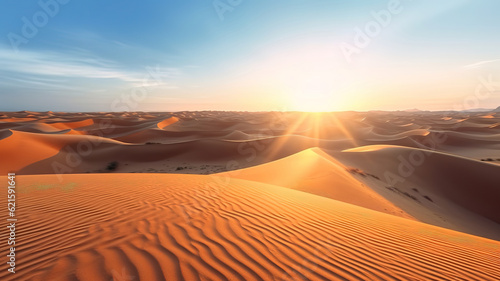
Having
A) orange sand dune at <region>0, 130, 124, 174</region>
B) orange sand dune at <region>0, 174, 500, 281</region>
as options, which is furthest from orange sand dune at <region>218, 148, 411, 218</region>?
orange sand dune at <region>0, 130, 124, 174</region>

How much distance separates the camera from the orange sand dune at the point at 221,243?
2.42 m

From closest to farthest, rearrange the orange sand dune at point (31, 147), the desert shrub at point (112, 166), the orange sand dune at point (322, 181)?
the orange sand dune at point (322, 181), the orange sand dune at point (31, 147), the desert shrub at point (112, 166)

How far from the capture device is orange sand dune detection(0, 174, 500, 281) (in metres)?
2.42

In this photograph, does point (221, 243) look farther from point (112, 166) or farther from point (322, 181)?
point (112, 166)

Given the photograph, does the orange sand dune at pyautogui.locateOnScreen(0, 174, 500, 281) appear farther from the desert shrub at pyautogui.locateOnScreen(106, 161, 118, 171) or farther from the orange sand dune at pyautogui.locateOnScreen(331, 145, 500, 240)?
the desert shrub at pyautogui.locateOnScreen(106, 161, 118, 171)

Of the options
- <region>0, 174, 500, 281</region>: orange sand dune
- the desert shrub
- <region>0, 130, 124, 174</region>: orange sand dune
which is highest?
<region>0, 174, 500, 281</region>: orange sand dune

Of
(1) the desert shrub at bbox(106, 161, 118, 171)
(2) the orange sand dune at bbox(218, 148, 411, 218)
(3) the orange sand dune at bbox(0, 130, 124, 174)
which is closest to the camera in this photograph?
→ (2) the orange sand dune at bbox(218, 148, 411, 218)

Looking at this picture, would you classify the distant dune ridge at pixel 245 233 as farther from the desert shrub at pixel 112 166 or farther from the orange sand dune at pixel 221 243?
the desert shrub at pixel 112 166

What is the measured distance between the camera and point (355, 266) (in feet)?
9.17

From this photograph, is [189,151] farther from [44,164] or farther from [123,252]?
[123,252]

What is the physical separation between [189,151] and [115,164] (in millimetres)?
6071

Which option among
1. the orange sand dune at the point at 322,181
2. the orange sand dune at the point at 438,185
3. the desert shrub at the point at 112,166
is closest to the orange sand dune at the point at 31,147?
the desert shrub at the point at 112,166

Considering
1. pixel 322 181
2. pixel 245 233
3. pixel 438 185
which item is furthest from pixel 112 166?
pixel 438 185

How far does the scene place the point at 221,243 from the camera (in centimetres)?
295
